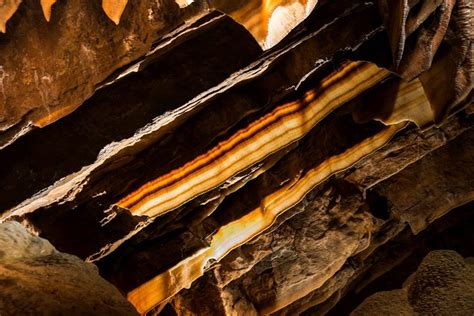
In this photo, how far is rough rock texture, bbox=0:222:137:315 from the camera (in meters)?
4.68

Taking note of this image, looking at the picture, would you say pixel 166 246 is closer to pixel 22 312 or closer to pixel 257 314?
pixel 257 314

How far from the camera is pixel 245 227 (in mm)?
4176

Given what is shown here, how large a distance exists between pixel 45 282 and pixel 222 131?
2920 mm

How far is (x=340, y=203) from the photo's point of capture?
16.7 ft

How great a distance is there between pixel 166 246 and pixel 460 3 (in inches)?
117

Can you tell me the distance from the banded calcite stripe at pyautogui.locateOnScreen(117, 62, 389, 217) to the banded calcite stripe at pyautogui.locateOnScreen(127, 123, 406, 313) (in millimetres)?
754

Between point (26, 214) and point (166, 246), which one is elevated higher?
point (26, 214)

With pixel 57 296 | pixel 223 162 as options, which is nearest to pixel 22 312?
pixel 57 296

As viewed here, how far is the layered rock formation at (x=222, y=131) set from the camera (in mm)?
2568

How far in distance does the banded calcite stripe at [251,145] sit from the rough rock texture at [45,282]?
1.71 meters

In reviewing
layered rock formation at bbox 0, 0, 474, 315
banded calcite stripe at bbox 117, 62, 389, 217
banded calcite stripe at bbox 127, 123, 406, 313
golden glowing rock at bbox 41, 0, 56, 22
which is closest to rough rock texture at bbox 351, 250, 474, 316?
layered rock formation at bbox 0, 0, 474, 315

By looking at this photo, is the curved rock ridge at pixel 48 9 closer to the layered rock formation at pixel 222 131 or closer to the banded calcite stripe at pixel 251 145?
the layered rock formation at pixel 222 131

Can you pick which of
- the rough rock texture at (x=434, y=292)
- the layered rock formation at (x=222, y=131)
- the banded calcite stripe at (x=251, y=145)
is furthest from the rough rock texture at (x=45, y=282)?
the rough rock texture at (x=434, y=292)

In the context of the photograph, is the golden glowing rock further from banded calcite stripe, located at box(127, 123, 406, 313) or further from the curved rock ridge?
banded calcite stripe, located at box(127, 123, 406, 313)
